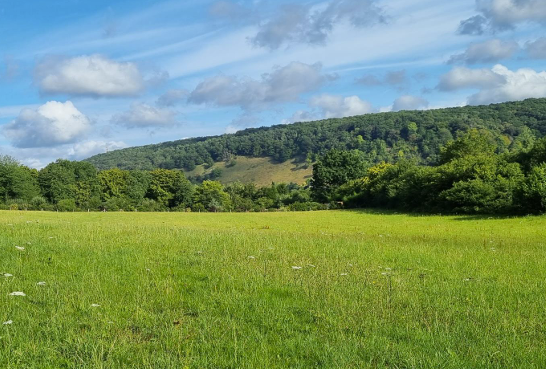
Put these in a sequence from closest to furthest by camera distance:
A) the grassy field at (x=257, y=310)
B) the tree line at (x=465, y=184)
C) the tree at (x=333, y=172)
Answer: the grassy field at (x=257, y=310), the tree line at (x=465, y=184), the tree at (x=333, y=172)

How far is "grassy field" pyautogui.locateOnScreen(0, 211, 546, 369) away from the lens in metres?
5.62

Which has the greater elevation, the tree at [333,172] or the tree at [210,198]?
the tree at [333,172]

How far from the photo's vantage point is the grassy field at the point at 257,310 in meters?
5.62

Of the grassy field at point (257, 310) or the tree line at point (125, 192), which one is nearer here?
the grassy field at point (257, 310)

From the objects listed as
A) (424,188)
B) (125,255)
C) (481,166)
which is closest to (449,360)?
(125,255)

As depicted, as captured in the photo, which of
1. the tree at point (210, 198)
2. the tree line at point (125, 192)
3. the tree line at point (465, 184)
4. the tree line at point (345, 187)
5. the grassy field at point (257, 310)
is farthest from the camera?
the tree at point (210, 198)

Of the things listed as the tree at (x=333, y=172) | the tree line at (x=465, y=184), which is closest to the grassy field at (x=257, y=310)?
the tree line at (x=465, y=184)

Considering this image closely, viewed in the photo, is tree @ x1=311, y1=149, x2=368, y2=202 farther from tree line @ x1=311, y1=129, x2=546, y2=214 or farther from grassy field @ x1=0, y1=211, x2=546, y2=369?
grassy field @ x1=0, y1=211, x2=546, y2=369

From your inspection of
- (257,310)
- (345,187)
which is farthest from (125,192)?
(257,310)

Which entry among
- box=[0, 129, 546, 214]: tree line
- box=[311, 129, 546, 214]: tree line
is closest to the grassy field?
box=[311, 129, 546, 214]: tree line

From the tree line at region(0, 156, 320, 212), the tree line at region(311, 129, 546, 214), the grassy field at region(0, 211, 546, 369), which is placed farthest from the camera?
the tree line at region(0, 156, 320, 212)

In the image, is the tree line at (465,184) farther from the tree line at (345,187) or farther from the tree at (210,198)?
the tree at (210,198)

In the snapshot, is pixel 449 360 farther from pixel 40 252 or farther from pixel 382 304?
pixel 40 252

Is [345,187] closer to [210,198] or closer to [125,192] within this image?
[210,198]
